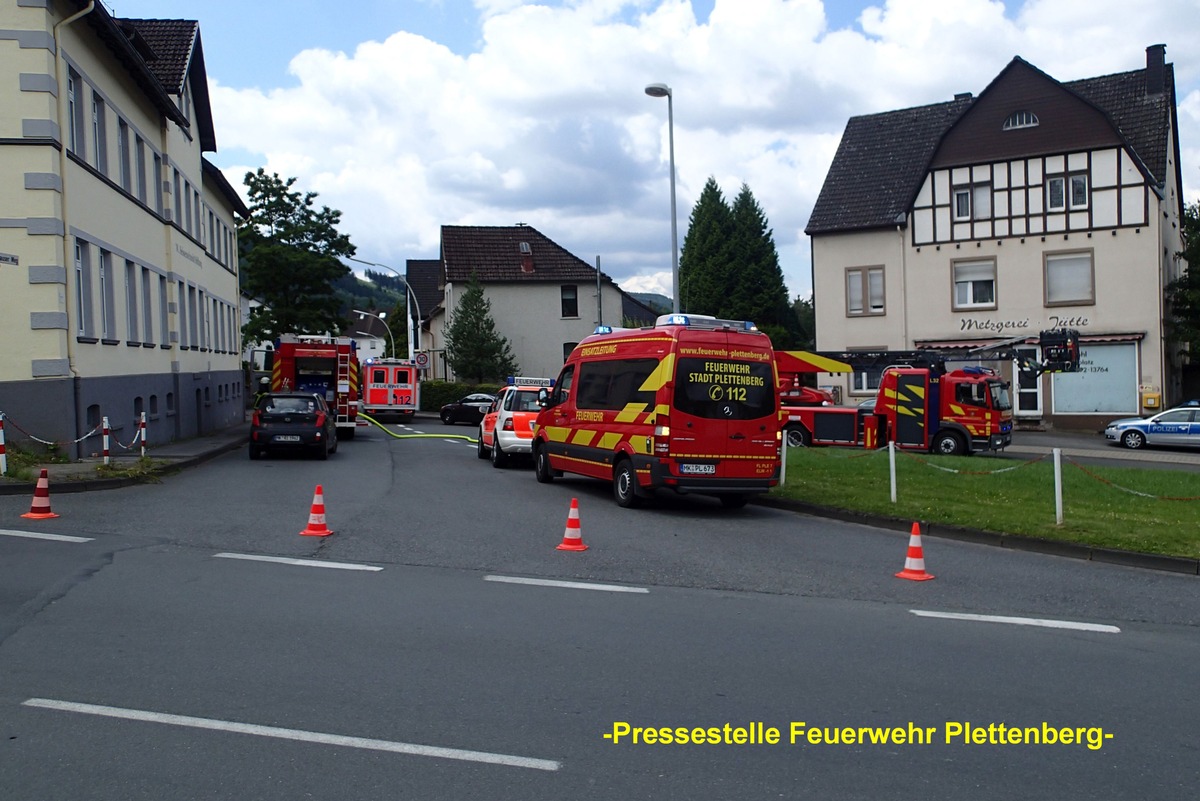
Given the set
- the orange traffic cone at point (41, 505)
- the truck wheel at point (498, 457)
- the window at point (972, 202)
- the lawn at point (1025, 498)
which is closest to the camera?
the lawn at point (1025, 498)

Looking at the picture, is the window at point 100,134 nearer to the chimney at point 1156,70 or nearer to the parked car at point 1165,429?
the parked car at point 1165,429

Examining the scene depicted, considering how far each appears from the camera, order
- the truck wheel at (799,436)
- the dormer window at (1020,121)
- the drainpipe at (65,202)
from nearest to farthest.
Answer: the drainpipe at (65,202), the truck wheel at (799,436), the dormer window at (1020,121)

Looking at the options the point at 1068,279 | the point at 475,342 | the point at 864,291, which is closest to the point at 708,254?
the point at 475,342

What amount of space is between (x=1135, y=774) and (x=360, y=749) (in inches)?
139

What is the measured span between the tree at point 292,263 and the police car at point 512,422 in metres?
29.1

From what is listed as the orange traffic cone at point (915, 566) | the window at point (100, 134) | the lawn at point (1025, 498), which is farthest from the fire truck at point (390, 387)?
the orange traffic cone at point (915, 566)

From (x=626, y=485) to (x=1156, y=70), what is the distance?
112 feet

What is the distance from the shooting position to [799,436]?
1188 inches

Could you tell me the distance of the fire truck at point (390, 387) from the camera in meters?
46.9

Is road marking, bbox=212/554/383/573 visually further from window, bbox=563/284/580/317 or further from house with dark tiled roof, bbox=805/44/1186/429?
window, bbox=563/284/580/317

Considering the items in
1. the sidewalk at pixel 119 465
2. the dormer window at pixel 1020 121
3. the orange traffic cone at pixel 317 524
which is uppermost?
the dormer window at pixel 1020 121

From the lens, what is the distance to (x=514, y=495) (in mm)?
16781

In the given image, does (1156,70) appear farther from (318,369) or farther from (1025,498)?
(318,369)

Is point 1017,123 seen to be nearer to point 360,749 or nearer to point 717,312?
point 717,312
